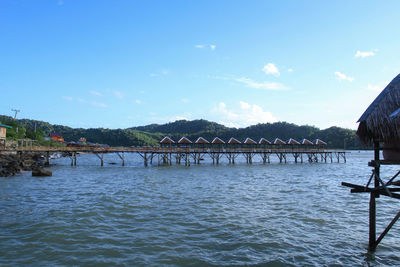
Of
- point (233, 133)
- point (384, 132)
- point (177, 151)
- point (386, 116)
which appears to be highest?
point (233, 133)

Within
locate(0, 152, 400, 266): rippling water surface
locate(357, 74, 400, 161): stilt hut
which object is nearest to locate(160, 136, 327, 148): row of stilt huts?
locate(0, 152, 400, 266): rippling water surface

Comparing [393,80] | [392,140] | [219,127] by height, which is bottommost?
[392,140]

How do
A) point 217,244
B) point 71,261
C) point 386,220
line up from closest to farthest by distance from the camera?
1. point 71,261
2. point 217,244
3. point 386,220

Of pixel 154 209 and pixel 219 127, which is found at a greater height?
pixel 219 127

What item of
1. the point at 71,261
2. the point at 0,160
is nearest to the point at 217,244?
the point at 71,261

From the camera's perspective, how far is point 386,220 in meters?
12.4

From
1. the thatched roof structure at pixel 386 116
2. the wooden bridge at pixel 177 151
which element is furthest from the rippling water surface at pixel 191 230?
the wooden bridge at pixel 177 151

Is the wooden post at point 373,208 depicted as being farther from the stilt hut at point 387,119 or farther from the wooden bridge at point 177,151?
the wooden bridge at point 177,151

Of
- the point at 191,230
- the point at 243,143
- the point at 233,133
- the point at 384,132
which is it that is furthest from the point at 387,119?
the point at 233,133

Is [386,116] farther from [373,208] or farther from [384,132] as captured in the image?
[373,208]

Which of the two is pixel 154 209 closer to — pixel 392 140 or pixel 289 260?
pixel 289 260

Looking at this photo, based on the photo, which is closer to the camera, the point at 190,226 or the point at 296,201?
the point at 190,226

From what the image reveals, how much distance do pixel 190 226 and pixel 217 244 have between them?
216cm

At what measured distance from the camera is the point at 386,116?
25.8ft
